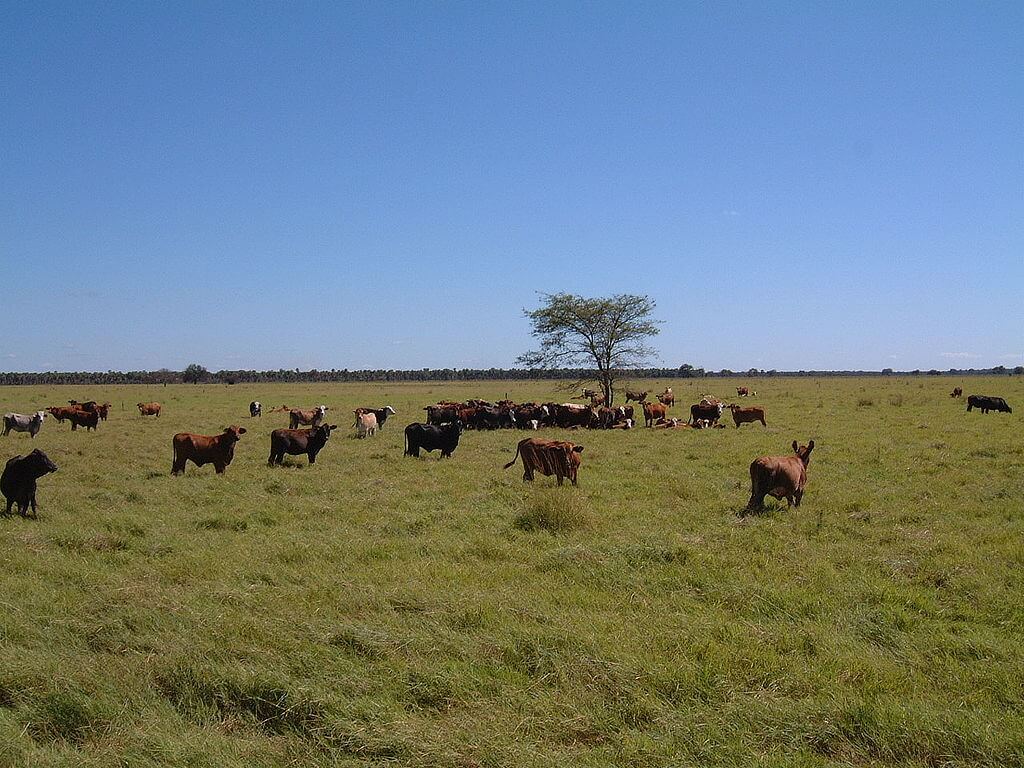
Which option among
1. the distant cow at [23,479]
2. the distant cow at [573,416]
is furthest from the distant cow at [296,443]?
the distant cow at [573,416]

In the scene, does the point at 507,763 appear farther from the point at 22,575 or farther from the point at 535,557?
the point at 22,575

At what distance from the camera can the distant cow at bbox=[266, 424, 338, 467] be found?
52.9 feet

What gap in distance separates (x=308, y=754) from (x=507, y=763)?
46.6 inches

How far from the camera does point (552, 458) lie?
1308cm

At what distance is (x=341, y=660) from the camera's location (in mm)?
5164

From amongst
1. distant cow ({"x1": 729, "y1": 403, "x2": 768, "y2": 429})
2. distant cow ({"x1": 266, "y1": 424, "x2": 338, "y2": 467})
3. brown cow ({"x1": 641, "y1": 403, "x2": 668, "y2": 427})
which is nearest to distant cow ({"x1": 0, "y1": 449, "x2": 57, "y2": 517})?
distant cow ({"x1": 266, "y1": 424, "x2": 338, "y2": 467})

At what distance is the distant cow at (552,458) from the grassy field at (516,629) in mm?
1263

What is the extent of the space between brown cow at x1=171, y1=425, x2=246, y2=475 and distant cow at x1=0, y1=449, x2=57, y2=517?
4.30 metres

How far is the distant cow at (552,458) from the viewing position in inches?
507

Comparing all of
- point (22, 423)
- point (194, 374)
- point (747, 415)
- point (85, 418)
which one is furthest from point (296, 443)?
point (194, 374)

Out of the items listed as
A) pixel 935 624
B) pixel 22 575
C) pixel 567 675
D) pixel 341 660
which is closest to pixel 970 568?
pixel 935 624

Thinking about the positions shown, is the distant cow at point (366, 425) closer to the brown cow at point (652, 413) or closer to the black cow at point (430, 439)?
the black cow at point (430, 439)

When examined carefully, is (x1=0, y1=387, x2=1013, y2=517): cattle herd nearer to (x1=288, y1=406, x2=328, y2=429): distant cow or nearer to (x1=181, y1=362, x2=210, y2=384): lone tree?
(x1=288, y1=406, x2=328, y2=429): distant cow

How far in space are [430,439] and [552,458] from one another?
17.7ft
